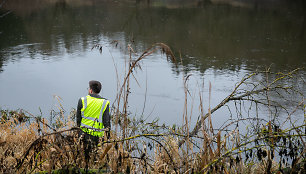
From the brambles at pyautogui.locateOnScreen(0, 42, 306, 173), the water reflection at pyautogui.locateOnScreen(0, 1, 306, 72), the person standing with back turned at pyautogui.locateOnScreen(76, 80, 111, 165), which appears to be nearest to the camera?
the brambles at pyautogui.locateOnScreen(0, 42, 306, 173)

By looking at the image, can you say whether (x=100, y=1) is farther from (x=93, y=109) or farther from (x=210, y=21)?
(x=93, y=109)

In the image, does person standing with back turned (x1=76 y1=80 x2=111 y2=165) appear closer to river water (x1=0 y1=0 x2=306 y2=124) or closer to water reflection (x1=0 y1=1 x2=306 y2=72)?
river water (x1=0 y1=0 x2=306 y2=124)

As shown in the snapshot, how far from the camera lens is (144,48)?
19.1 meters

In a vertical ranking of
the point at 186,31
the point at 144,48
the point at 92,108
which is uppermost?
the point at 92,108

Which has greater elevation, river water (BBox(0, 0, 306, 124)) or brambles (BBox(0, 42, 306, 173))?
brambles (BBox(0, 42, 306, 173))

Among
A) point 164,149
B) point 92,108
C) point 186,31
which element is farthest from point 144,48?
point 164,149

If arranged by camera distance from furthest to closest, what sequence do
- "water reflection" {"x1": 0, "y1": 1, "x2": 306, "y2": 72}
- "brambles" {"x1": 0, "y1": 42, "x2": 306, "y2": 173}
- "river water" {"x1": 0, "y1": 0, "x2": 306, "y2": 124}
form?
"water reflection" {"x1": 0, "y1": 1, "x2": 306, "y2": 72}, "river water" {"x1": 0, "y1": 0, "x2": 306, "y2": 124}, "brambles" {"x1": 0, "y1": 42, "x2": 306, "y2": 173}

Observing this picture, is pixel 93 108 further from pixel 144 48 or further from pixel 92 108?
pixel 144 48

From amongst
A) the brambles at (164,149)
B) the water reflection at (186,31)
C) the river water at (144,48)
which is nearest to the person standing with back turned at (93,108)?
the brambles at (164,149)

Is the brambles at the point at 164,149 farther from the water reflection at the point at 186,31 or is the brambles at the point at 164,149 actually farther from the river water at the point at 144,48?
the water reflection at the point at 186,31

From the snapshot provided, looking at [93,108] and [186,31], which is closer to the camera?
[93,108]

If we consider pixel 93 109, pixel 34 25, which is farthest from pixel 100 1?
pixel 93 109

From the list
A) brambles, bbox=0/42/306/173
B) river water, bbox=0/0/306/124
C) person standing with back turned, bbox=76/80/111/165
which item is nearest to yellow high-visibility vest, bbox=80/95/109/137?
person standing with back turned, bbox=76/80/111/165

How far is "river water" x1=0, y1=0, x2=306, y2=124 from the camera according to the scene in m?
12.1
